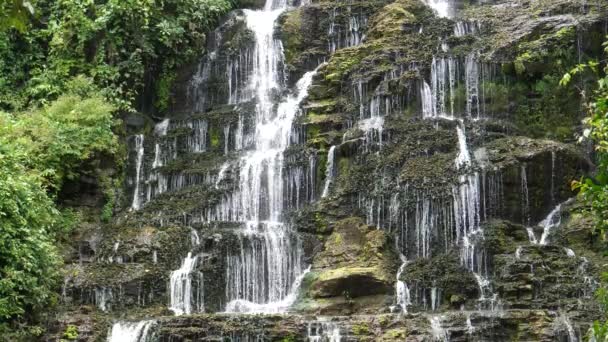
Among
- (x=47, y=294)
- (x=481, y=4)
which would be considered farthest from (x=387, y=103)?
(x=47, y=294)

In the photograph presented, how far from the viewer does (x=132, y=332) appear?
14.7 meters

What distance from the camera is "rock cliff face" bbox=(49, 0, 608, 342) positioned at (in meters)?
15.0

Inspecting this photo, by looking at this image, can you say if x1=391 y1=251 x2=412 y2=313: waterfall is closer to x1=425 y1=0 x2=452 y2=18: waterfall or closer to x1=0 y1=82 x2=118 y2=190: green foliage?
x1=0 y1=82 x2=118 y2=190: green foliage

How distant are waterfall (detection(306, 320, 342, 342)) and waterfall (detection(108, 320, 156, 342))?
304 cm

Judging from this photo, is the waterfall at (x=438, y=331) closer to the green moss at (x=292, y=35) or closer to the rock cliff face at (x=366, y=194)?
the rock cliff face at (x=366, y=194)

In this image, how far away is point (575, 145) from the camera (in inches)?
758

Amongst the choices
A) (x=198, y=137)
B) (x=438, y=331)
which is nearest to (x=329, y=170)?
(x=198, y=137)

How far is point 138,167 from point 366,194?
7180 mm

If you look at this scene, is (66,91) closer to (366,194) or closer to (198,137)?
(198,137)

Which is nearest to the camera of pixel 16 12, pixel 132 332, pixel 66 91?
pixel 16 12

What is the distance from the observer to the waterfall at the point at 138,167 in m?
21.2

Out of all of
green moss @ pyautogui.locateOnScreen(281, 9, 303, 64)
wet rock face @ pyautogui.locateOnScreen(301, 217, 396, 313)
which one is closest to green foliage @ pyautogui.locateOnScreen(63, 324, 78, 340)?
wet rock face @ pyautogui.locateOnScreen(301, 217, 396, 313)

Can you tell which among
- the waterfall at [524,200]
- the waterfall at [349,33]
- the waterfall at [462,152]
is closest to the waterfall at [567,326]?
the waterfall at [524,200]

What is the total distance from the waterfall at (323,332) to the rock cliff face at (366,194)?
37mm
